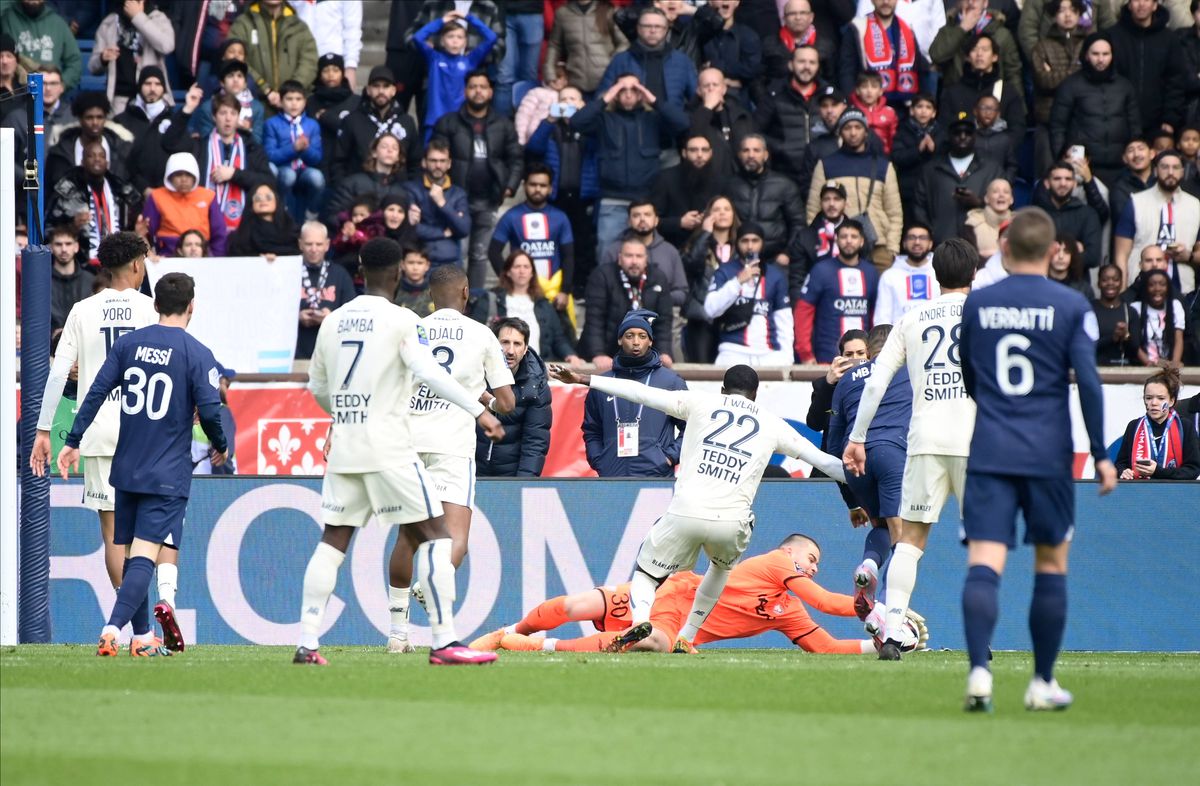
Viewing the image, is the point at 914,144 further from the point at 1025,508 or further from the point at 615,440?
the point at 1025,508

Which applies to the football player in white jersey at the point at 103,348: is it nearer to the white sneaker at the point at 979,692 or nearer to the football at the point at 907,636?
the football at the point at 907,636

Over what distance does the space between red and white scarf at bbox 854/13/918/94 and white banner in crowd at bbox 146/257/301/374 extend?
24.8 feet

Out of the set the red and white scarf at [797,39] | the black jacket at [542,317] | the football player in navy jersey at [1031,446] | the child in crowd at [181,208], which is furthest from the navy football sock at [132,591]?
the red and white scarf at [797,39]

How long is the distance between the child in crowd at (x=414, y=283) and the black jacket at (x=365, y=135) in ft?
7.62

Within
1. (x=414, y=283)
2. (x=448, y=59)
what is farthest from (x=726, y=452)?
(x=448, y=59)

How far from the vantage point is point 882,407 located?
12289mm

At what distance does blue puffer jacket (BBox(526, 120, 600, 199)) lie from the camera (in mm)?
18955

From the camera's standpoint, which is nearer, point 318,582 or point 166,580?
point 318,582

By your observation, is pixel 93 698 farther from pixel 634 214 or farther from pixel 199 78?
pixel 199 78

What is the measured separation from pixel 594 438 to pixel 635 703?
21.4 ft

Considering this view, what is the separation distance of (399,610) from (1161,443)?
7.56 m

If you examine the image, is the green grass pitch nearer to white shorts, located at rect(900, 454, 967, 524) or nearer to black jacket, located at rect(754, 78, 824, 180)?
white shorts, located at rect(900, 454, 967, 524)

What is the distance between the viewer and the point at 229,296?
16766mm

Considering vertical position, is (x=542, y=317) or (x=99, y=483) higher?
(x=542, y=317)
